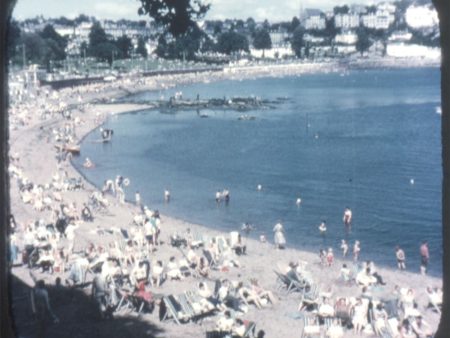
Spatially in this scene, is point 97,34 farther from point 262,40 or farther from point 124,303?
point 262,40

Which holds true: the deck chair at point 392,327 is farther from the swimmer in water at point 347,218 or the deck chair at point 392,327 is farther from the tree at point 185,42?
the swimmer in water at point 347,218

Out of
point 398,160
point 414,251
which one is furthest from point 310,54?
point 414,251

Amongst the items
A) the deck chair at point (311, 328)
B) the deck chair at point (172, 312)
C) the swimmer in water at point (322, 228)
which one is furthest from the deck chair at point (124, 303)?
the swimmer in water at point (322, 228)

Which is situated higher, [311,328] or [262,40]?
[262,40]

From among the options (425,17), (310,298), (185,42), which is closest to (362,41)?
(425,17)

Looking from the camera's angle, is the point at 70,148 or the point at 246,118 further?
the point at 246,118

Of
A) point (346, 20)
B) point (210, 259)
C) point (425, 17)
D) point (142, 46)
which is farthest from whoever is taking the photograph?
point (346, 20)

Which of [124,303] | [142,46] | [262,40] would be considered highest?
[262,40]
